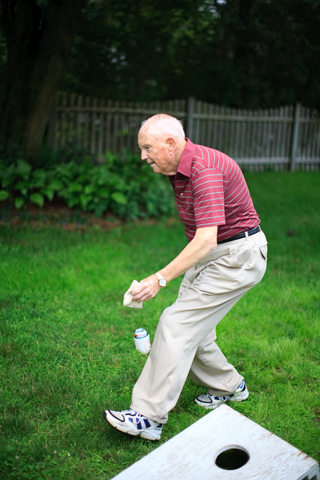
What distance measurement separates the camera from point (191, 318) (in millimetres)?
2684

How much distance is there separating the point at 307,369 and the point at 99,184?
16.5 ft

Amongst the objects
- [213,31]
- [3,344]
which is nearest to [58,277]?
[3,344]

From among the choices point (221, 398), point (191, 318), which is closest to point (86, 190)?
point (221, 398)

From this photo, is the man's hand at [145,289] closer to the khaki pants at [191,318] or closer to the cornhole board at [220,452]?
the khaki pants at [191,318]

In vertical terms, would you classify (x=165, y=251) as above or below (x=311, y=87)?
below

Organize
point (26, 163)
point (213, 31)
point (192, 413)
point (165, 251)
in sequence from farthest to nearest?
1. point (213, 31)
2. point (26, 163)
3. point (165, 251)
4. point (192, 413)

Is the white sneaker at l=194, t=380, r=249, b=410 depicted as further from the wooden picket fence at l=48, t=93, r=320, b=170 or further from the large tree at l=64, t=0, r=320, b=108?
the large tree at l=64, t=0, r=320, b=108

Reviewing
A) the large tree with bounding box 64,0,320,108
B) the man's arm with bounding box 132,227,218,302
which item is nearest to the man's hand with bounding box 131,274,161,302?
the man's arm with bounding box 132,227,218,302

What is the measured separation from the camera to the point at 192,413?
3.17m

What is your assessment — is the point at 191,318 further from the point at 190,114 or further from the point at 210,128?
the point at 210,128

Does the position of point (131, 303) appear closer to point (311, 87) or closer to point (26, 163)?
point (26, 163)

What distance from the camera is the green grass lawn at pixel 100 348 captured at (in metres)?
2.81

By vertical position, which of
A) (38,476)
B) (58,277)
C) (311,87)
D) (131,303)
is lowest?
(38,476)

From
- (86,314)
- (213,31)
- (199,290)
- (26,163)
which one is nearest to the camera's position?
(199,290)
